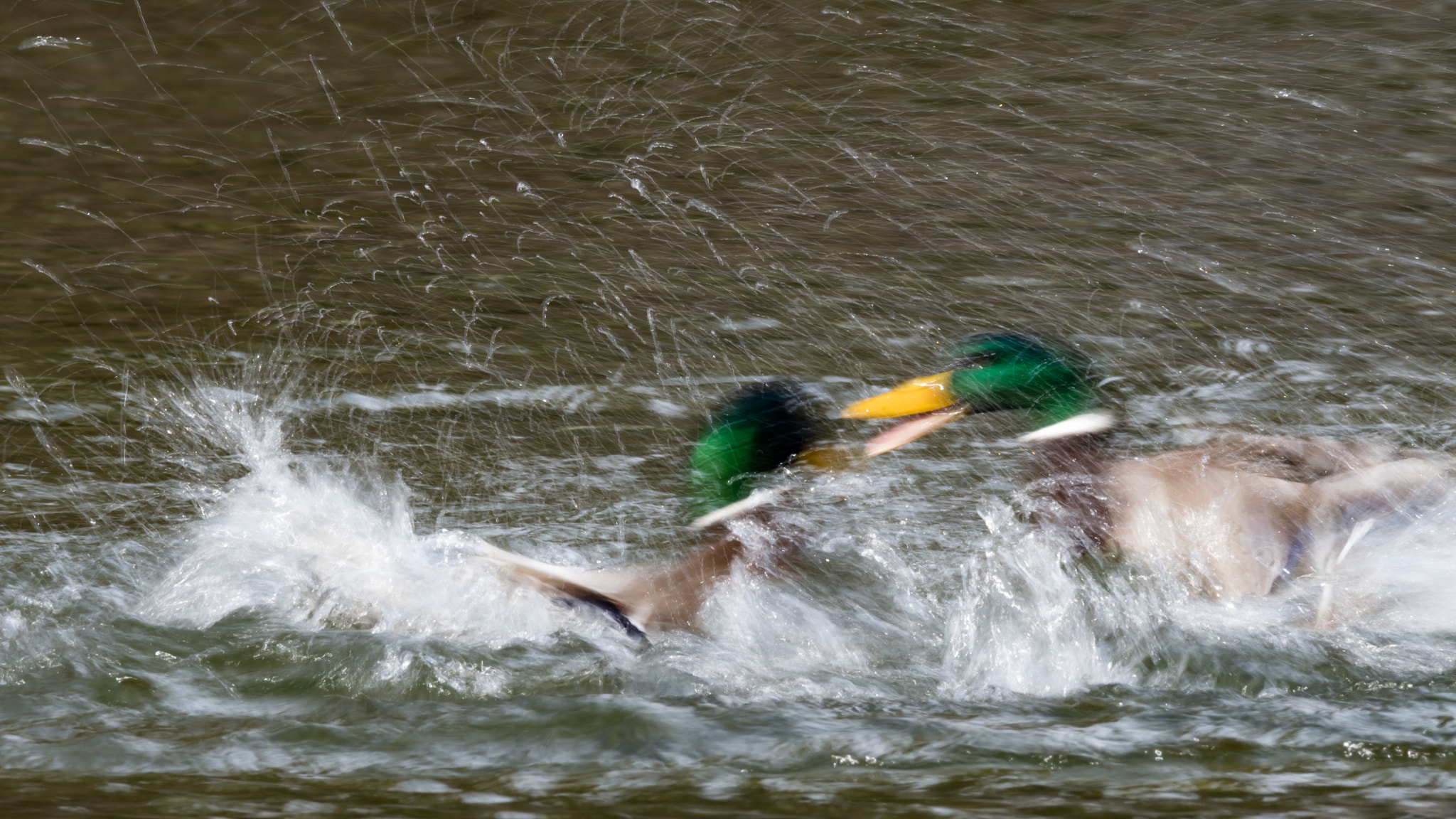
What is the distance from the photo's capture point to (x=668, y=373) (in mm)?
6090

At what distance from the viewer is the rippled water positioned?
10.5 feet

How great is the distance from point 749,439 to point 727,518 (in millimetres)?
205

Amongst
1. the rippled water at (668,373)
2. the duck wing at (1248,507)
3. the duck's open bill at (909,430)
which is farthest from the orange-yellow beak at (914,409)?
the duck wing at (1248,507)

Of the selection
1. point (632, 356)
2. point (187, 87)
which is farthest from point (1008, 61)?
point (187, 87)

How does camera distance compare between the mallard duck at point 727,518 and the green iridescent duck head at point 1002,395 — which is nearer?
the mallard duck at point 727,518

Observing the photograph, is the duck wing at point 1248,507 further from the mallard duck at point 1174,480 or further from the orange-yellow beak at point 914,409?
the orange-yellow beak at point 914,409

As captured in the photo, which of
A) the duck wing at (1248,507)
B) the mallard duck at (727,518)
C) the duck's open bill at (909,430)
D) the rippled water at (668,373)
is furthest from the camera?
the duck's open bill at (909,430)

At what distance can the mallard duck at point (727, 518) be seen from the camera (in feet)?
12.8

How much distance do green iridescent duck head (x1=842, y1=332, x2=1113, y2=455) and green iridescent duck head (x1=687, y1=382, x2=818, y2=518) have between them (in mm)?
327

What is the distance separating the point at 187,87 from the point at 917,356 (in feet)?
14.8

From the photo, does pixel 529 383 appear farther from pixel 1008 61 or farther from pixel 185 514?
pixel 1008 61

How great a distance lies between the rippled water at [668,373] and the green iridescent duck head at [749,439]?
0.10 meters

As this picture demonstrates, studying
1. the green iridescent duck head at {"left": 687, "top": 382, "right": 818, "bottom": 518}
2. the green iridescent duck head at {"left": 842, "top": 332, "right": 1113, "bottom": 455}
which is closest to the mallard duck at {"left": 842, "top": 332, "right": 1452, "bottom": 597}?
the green iridescent duck head at {"left": 842, "top": 332, "right": 1113, "bottom": 455}

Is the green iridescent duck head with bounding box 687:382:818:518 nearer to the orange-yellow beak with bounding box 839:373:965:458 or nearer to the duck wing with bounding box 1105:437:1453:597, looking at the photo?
the orange-yellow beak with bounding box 839:373:965:458
